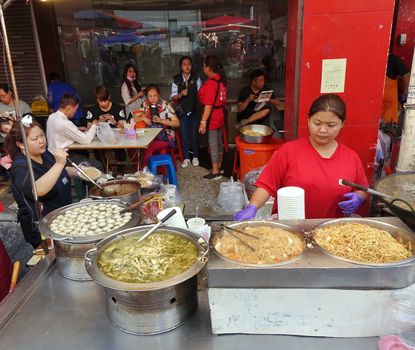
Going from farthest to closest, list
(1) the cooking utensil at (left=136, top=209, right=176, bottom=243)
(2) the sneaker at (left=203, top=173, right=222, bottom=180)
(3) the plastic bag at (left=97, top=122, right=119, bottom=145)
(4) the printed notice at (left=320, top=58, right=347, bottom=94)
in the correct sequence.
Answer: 1. (2) the sneaker at (left=203, top=173, right=222, bottom=180)
2. (3) the plastic bag at (left=97, top=122, right=119, bottom=145)
3. (4) the printed notice at (left=320, top=58, right=347, bottom=94)
4. (1) the cooking utensil at (left=136, top=209, right=176, bottom=243)

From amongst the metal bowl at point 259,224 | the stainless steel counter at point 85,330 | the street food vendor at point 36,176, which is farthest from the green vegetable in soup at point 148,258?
the street food vendor at point 36,176

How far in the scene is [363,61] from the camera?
3166 mm

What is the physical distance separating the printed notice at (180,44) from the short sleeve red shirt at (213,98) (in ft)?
9.36

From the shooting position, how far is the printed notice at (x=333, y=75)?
3219mm

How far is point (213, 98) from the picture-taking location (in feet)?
19.3

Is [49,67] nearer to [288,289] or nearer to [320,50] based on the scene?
[320,50]

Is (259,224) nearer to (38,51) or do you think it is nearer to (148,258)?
(148,258)

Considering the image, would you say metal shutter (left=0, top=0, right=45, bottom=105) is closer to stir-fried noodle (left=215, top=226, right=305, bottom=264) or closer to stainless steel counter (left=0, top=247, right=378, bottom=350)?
stainless steel counter (left=0, top=247, right=378, bottom=350)

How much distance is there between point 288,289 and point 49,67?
26.9ft

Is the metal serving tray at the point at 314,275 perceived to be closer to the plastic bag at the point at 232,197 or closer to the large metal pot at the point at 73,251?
the large metal pot at the point at 73,251

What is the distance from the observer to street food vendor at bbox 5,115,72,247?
9.05 ft

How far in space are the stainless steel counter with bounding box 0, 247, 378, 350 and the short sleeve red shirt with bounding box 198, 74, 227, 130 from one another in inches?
178

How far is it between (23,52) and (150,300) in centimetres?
801

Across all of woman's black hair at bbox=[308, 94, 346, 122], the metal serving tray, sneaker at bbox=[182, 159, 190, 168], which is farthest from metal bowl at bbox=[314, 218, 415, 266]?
sneaker at bbox=[182, 159, 190, 168]
